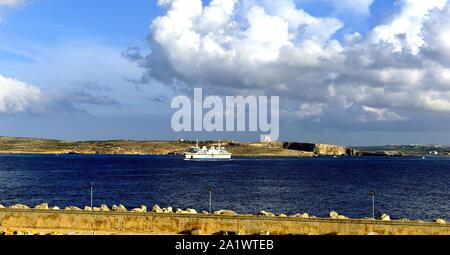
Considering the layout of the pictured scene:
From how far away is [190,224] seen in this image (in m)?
36.2

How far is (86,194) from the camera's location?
9994 centimetres

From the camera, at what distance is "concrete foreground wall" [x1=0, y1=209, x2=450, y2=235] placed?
112ft

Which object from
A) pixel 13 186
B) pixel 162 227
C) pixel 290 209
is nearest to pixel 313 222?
pixel 162 227

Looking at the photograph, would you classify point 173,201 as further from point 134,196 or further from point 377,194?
point 377,194

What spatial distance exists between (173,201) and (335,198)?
28.9 meters

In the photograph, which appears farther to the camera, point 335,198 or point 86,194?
point 86,194

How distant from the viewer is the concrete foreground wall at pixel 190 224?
3400 centimetres
